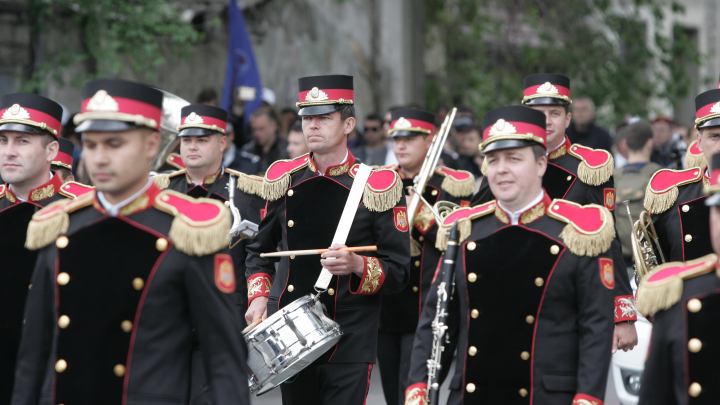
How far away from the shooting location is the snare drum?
5.06 metres

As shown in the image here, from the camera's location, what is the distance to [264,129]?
11758 millimetres

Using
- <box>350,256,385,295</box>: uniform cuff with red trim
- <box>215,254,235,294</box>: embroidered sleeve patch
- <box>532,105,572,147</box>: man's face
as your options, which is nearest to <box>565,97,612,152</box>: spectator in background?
<box>532,105,572,147</box>: man's face

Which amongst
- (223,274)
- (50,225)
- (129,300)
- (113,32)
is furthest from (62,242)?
(113,32)

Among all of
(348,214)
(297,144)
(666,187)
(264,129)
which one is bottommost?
(348,214)

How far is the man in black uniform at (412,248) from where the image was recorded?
725 cm

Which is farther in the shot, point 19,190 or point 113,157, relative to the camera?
point 19,190

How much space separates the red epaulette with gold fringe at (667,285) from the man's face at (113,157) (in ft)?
6.57

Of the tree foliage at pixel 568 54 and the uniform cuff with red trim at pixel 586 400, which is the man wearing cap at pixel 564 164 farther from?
the tree foliage at pixel 568 54

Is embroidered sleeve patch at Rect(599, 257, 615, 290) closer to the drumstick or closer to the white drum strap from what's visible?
the drumstick

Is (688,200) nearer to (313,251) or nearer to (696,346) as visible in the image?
(313,251)

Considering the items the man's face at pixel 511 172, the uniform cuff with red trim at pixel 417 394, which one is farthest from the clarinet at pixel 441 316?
the man's face at pixel 511 172

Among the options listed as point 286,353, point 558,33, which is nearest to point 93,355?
point 286,353

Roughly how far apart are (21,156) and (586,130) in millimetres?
8740

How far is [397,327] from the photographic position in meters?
7.27
